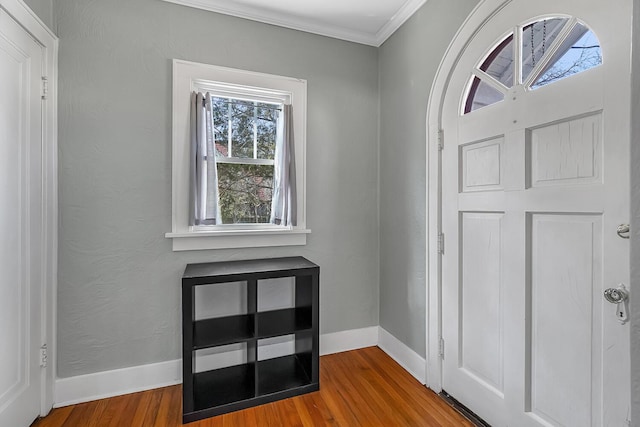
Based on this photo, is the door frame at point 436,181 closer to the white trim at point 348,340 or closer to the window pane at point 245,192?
the white trim at point 348,340

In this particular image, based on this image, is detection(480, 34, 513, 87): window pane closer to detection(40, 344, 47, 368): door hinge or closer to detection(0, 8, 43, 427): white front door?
detection(0, 8, 43, 427): white front door

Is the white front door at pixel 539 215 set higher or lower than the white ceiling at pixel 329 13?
lower

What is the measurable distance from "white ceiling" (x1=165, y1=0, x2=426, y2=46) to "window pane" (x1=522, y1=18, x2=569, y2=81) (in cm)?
87

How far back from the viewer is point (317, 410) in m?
1.90

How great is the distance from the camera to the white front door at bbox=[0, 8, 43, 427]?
1536 millimetres

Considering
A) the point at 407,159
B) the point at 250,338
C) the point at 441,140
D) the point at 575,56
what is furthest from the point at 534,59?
the point at 250,338

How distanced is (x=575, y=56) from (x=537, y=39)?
23cm

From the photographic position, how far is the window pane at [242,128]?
236cm

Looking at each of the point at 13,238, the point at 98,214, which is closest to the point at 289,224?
the point at 98,214

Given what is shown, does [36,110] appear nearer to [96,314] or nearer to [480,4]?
[96,314]

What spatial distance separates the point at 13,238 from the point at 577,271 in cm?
258

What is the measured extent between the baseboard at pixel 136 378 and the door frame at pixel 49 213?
94mm

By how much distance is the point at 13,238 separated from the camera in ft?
5.24

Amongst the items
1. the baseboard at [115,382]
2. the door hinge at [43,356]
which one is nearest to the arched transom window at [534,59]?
the baseboard at [115,382]
